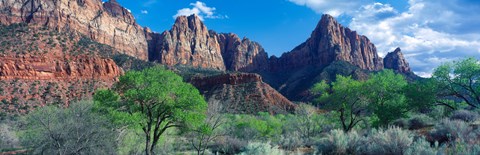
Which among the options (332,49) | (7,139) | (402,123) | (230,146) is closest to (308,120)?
(230,146)

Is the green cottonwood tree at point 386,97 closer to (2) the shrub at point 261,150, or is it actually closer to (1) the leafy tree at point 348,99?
(1) the leafy tree at point 348,99

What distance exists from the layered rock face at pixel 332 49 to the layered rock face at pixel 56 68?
109572 mm

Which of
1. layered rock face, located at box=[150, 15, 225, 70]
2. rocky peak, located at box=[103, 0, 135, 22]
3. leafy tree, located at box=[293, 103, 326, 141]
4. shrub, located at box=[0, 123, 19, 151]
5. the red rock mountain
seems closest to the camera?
shrub, located at box=[0, 123, 19, 151]

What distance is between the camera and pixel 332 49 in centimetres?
15800

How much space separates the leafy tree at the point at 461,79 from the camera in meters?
20.4

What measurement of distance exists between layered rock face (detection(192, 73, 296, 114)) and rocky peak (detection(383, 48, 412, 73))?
117m

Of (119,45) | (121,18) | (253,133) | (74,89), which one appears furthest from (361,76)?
(121,18)

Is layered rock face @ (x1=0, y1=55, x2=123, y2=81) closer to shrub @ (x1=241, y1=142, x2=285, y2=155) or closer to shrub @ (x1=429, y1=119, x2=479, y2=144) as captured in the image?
shrub @ (x1=241, y1=142, x2=285, y2=155)

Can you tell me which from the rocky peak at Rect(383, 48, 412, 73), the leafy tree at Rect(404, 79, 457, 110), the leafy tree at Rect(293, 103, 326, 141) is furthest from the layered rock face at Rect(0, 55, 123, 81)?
the rocky peak at Rect(383, 48, 412, 73)

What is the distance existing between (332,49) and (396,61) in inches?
1979

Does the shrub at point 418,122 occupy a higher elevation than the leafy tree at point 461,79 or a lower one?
lower

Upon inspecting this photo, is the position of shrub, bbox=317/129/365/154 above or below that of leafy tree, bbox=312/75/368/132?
below

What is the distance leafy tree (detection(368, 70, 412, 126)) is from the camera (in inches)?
833

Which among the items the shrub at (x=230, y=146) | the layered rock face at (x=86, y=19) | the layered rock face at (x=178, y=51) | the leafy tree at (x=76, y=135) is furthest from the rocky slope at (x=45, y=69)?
the layered rock face at (x=178, y=51)
